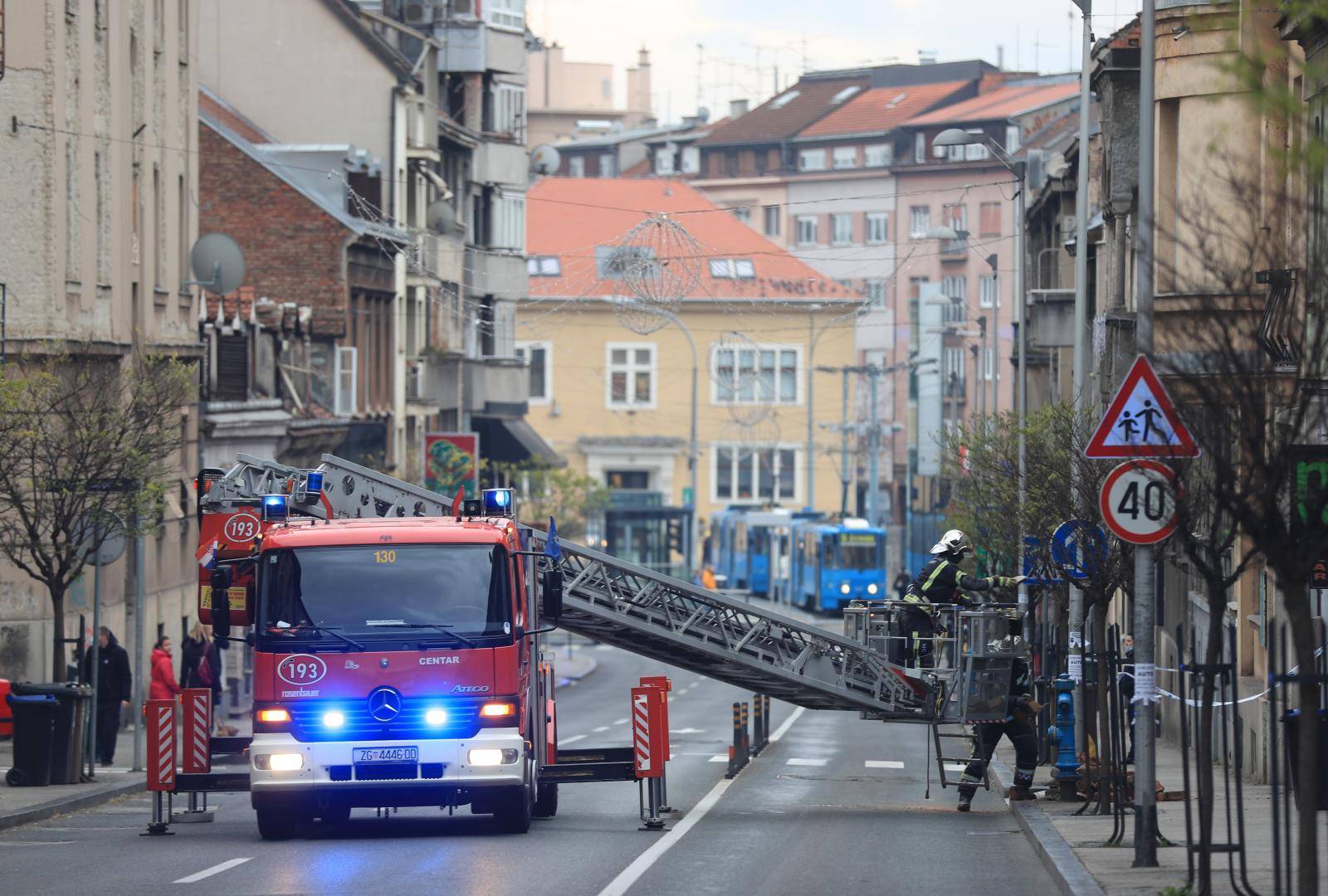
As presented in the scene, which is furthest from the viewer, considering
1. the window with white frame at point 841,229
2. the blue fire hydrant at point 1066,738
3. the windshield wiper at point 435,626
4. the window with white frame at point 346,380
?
the window with white frame at point 841,229

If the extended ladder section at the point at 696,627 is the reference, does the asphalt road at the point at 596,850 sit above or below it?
below

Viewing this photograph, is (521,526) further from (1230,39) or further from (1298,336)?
(1230,39)

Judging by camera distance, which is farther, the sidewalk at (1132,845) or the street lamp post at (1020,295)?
the street lamp post at (1020,295)

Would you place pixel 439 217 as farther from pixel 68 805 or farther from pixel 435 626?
pixel 435 626

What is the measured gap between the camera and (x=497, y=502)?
A: 19.3 metres

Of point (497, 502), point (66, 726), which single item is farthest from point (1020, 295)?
point (497, 502)

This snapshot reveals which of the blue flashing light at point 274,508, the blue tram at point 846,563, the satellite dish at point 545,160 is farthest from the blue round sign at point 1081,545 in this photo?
the blue tram at point 846,563

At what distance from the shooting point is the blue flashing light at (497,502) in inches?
754

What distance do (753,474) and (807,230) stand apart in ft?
44.6

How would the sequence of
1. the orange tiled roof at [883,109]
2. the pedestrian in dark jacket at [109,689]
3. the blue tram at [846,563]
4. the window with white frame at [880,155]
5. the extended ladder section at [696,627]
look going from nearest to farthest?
the extended ladder section at [696,627] → the pedestrian in dark jacket at [109,689] → the blue tram at [846,563] → the window with white frame at [880,155] → the orange tiled roof at [883,109]

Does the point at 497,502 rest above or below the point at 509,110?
below

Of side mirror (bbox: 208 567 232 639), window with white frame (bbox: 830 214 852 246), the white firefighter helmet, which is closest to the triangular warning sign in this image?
side mirror (bbox: 208 567 232 639)

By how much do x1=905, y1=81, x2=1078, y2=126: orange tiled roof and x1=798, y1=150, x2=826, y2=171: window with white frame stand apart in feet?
17.5

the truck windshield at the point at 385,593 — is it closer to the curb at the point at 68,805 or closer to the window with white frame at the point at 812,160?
the curb at the point at 68,805
